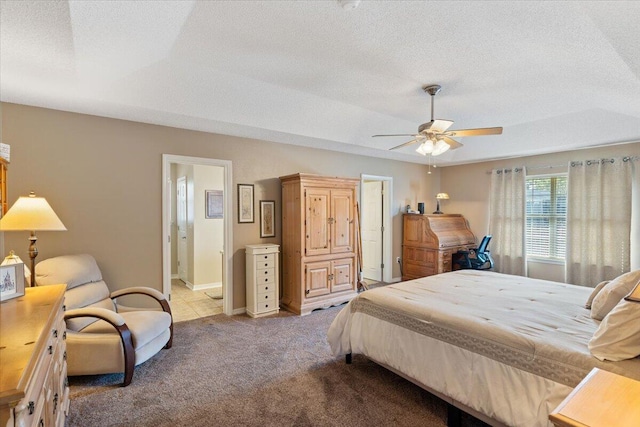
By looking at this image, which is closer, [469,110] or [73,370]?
[73,370]

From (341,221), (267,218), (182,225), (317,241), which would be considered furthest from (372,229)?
(182,225)

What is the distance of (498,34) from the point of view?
235cm

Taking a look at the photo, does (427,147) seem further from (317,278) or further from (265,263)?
(265,263)

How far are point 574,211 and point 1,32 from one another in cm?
689

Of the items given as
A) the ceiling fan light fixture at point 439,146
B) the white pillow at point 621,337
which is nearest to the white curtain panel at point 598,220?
the ceiling fan light fixture at point 439,146

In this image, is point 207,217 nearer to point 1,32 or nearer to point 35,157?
point 35,157

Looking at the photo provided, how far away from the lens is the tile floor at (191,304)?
433 cm

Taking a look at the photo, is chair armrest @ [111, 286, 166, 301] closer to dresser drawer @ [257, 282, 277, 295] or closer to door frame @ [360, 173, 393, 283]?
dresser drawer @ [257, 282, 277, 295]

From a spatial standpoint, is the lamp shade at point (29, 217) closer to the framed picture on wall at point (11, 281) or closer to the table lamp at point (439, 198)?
the framed picture on wall at point (11, 281)

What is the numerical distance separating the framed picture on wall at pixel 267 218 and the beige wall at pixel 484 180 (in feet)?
13.5

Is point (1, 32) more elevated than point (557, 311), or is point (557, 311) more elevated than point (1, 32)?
point (1, 32)

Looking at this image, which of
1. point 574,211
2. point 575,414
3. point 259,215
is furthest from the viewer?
point 574,211

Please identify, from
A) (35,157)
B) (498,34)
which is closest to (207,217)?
(35,157)

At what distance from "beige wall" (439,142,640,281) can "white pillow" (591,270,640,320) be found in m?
3.51
